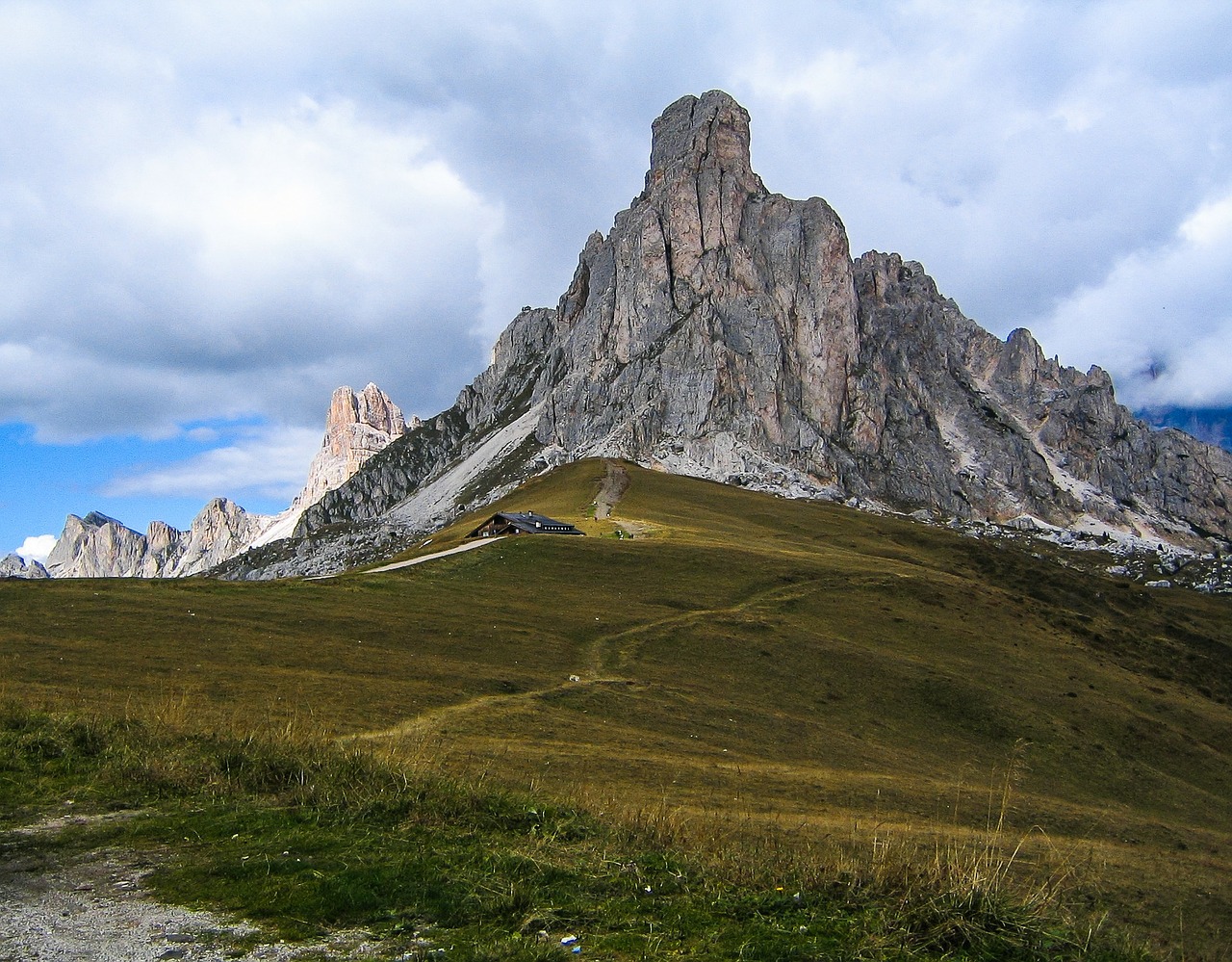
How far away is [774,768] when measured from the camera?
92.5ft

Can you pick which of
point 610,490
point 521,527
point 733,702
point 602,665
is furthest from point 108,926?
point 610,490

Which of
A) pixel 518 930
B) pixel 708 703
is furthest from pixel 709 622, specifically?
pixel 518 930

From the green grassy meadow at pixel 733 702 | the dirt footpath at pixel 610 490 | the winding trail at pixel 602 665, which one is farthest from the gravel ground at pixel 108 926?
the dirt footpath at pixel 610 490

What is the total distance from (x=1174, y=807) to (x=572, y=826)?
37046 mm

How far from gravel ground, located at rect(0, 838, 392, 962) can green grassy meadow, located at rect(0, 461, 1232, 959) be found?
2.28 feet

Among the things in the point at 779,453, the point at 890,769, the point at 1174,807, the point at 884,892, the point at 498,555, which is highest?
the point at 779,453

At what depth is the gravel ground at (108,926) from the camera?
8.48m

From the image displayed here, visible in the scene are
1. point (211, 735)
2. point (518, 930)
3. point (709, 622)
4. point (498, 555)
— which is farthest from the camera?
point (498, 555)

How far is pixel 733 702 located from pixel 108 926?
31049 mm

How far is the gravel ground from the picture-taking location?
334 inches

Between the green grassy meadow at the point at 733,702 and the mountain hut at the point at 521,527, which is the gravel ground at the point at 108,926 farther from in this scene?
the mountain hut at the point at 521,527

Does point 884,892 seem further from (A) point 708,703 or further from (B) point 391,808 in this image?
(A) point 708,703

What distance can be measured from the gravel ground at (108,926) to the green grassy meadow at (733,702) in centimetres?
69

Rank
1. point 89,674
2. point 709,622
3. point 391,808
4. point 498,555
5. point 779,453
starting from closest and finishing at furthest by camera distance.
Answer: point 391,808, point 89,674, point 709,622, point 498,555, point 779,453
